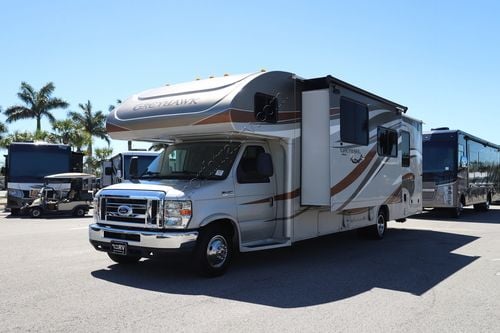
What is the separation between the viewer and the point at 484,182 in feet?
73.0

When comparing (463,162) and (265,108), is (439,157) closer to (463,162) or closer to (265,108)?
(463,162)

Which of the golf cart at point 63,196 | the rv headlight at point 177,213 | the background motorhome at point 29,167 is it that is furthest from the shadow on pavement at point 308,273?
the background motorhome at point 29,167

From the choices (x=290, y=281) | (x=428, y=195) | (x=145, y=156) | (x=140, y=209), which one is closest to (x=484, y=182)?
(x=428, y=195)

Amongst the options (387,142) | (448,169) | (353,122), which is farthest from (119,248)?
(448,169)

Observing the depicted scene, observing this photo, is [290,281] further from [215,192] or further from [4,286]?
[4,286]

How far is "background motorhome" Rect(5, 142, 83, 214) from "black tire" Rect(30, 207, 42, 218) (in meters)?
0.59

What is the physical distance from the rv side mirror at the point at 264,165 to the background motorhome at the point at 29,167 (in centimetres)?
1467

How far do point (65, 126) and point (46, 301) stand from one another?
40.7 metres

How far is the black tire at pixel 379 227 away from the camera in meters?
12.2

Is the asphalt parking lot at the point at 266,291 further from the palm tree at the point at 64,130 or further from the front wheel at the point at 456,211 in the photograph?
the palm tree at the point at 64,130

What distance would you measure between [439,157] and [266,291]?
13736 millimetres

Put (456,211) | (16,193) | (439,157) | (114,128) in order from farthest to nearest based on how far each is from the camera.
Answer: (16,193) < (456,211) < (439,157) < (114,128)

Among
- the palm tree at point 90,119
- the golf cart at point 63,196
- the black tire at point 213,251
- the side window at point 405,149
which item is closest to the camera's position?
the black tire at point 213,251

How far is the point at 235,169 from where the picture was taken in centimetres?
809
